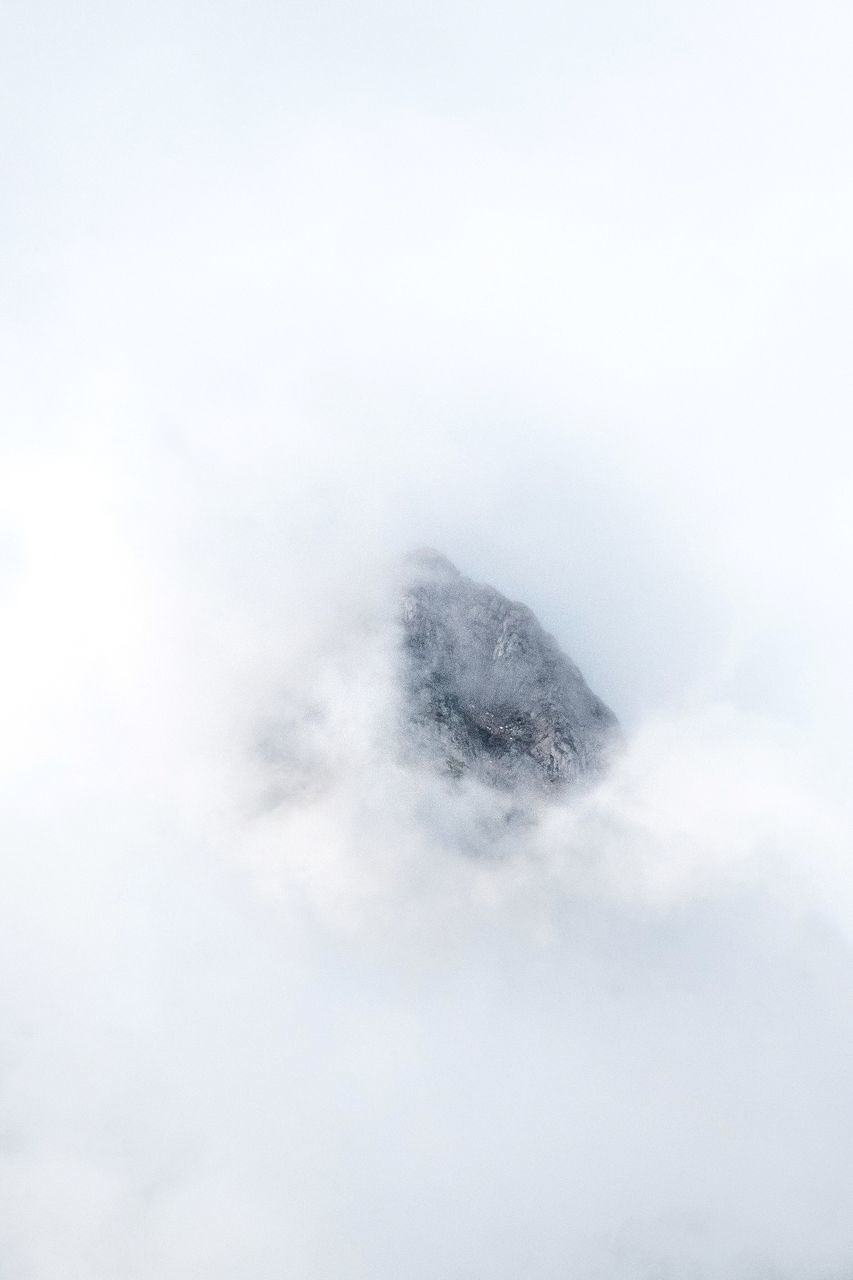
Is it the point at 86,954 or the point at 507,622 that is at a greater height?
the point at 507,622

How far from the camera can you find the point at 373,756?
528 ft

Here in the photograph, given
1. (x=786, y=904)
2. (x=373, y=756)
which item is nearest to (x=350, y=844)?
(x=373, y=756)

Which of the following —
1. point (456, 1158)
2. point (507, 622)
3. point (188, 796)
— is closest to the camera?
point (507, 622)

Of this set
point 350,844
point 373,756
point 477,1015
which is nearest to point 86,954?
point 350,844

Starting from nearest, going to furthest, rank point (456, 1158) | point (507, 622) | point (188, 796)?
point (507, 622), point (188, 796), point (456, 1158)

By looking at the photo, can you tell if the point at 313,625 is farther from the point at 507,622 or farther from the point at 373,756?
the point at 507,622

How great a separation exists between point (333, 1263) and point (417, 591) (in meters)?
144

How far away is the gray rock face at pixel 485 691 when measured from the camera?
158m

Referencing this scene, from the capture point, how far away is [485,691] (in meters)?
159

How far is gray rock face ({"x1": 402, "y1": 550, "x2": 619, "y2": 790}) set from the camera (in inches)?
6211

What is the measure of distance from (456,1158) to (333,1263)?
113 feet

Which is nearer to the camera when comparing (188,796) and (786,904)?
(188,796)

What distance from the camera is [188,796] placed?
170 m

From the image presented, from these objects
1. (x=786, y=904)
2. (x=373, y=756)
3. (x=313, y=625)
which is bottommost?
(x=373, y=756)
